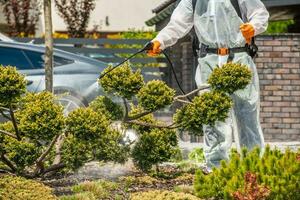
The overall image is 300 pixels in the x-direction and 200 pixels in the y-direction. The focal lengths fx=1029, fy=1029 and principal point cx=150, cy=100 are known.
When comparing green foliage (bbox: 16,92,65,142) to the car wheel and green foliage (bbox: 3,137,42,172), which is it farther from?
the car wheel

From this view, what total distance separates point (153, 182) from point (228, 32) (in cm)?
150

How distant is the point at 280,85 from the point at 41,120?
313 inches

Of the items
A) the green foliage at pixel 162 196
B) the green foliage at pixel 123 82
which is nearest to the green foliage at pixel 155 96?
the green foliage at pixel 123 82

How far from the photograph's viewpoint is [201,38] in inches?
356

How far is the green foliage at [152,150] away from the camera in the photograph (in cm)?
934

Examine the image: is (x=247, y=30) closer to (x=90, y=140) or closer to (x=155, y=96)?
(x=155, y=96)

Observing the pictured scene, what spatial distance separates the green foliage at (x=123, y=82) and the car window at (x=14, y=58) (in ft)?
20.4

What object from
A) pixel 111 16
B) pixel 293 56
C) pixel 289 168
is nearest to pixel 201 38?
pixel 289 168

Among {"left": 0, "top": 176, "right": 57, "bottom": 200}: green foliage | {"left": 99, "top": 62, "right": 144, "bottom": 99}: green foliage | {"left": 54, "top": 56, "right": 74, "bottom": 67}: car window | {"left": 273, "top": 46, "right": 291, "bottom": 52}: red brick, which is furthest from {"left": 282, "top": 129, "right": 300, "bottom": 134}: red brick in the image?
{"left": 0, "top": 176, "right": 57, "bottom": 200}: green foliage

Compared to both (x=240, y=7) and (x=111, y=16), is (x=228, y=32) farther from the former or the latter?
(x=111, y=16)

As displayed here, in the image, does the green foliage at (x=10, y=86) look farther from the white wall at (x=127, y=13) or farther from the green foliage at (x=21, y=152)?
the white wall at (x=127, y=13)

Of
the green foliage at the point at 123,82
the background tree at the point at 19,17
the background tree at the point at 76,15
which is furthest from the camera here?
the background tree at the point at 19,17

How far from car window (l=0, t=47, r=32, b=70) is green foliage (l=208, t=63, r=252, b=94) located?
687 cm

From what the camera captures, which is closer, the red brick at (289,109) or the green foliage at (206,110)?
the green foliage at (206,110)
